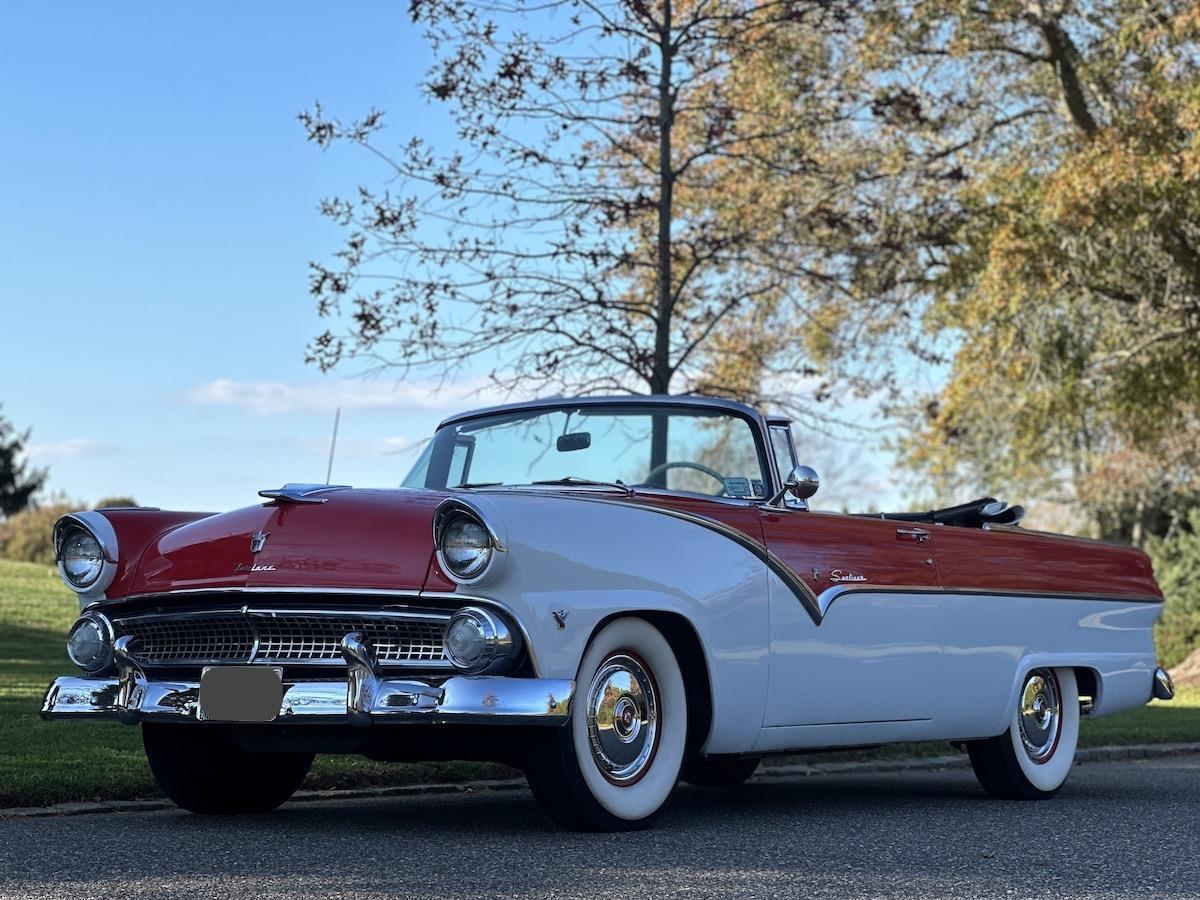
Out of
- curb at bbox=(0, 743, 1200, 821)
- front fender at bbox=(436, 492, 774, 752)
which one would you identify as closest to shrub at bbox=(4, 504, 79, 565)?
curb at bbox=(0, 743, 1200, 821)

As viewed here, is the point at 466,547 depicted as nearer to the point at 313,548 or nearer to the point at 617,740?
the point at 313,548

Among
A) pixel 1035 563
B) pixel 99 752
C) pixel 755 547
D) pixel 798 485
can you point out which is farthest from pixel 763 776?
pixel 99 752

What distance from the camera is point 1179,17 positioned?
17.1 m

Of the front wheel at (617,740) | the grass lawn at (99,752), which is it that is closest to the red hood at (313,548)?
the front wheel at (617,740)

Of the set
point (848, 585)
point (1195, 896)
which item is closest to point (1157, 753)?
point (848, 585)

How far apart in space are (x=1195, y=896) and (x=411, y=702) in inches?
98.4

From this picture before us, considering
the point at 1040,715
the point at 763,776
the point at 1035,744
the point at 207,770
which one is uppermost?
the point at 1040,715

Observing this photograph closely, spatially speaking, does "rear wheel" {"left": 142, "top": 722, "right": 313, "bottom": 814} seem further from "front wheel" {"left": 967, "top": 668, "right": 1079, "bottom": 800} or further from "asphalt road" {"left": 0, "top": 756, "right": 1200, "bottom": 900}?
"front wheel" {"left": 967, "top": 668, "right": 1079, "bottom": 800}

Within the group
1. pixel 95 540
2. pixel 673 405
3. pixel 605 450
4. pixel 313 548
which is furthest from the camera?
pixel 673 405

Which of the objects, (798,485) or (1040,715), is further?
(1040,715)

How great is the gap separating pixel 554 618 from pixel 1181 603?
74.7 feet

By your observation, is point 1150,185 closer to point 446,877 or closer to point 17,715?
point 17,715

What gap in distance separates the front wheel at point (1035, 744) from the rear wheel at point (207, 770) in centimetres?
346

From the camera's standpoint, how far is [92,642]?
636cm
